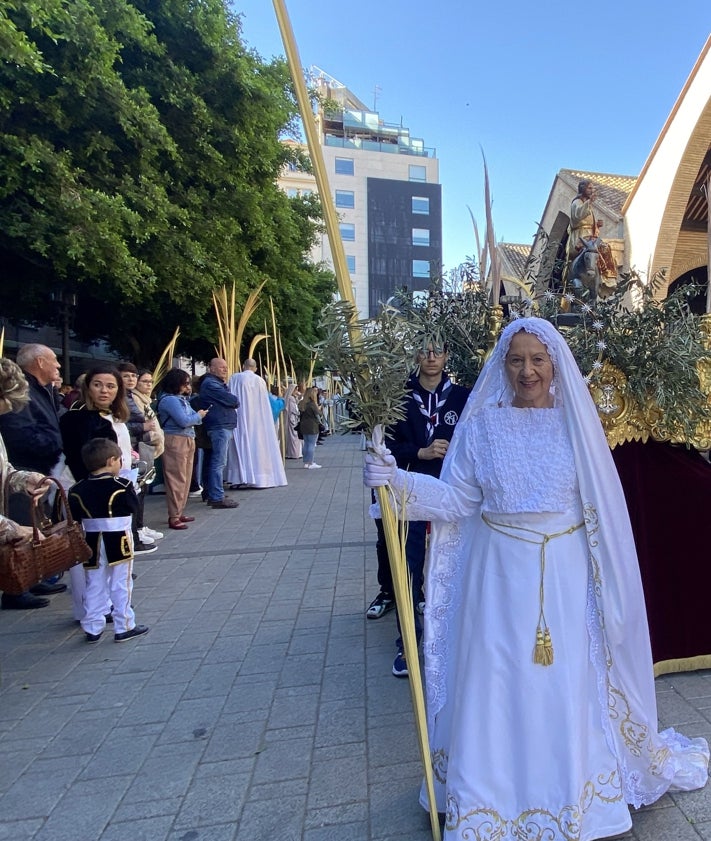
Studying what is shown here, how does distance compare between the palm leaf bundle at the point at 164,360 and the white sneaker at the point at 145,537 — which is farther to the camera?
the palm leaf bundle at the point at 164,360

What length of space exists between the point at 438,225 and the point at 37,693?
181ft

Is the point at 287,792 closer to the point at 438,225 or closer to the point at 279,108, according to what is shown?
the point at 279,108

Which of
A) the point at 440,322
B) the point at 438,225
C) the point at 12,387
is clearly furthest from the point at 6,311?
the point at 438,225

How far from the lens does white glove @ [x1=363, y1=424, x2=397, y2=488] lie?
1963mm

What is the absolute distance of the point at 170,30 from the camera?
28.7ft

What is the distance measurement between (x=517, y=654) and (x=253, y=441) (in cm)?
888

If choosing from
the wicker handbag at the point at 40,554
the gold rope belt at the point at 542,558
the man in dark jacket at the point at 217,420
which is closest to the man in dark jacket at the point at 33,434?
the wicker handbag at the point at 40,554

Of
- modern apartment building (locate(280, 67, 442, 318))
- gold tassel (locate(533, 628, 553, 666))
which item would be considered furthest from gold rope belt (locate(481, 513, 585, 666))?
modern apartment building (locate(280, 67, 442, 318))

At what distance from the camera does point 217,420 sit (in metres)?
8.49

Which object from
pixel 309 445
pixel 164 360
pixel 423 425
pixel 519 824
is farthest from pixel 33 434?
pixel 309 445

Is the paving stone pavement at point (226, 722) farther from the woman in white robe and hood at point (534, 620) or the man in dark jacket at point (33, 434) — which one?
the woman in white robe and hood at point (534, 620)

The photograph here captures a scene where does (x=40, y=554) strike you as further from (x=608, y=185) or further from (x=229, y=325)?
(x=608, y=185)

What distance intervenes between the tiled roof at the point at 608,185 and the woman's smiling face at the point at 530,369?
15.8 meters

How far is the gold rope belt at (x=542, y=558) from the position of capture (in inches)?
75.6
